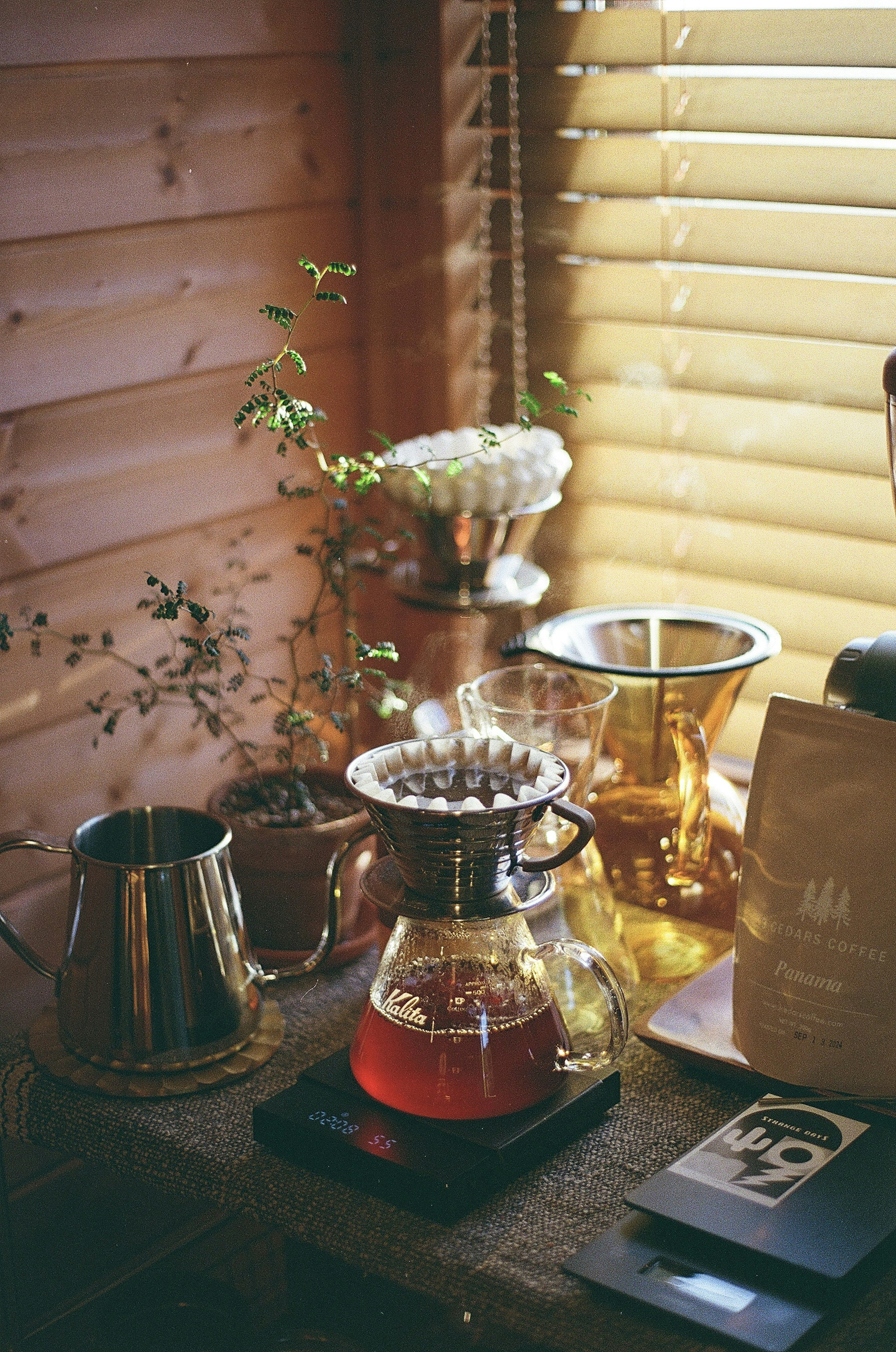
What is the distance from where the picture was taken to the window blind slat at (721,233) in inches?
49.9

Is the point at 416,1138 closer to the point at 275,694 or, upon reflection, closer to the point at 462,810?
the point at 462,810

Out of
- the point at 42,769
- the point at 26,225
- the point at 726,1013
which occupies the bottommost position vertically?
the point at 726,1013

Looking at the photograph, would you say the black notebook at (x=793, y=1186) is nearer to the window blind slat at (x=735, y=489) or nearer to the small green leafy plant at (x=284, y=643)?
the small green leafy plant at (x=284, y=643)

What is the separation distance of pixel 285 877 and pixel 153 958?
213 mm

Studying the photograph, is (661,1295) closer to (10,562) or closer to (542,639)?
(542,639)

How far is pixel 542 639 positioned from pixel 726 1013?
316 millimetres

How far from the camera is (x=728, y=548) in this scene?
144 centimetres

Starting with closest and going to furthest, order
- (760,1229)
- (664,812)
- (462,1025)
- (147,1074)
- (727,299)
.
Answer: (760,1229) → (462,1025) → (147,1074) → (664,812) → (727,299)

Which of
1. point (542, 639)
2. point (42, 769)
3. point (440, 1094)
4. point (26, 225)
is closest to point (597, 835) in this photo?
point (542, 639)

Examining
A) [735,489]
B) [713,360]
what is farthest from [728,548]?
[713,360]

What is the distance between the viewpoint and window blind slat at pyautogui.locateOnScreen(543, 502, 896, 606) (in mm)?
1353

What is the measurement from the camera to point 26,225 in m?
1.21

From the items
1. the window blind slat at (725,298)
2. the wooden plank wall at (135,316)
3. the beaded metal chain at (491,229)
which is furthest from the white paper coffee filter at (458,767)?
the beaded metal chain at (491,229)

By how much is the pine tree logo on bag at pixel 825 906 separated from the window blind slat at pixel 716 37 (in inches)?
28.1
